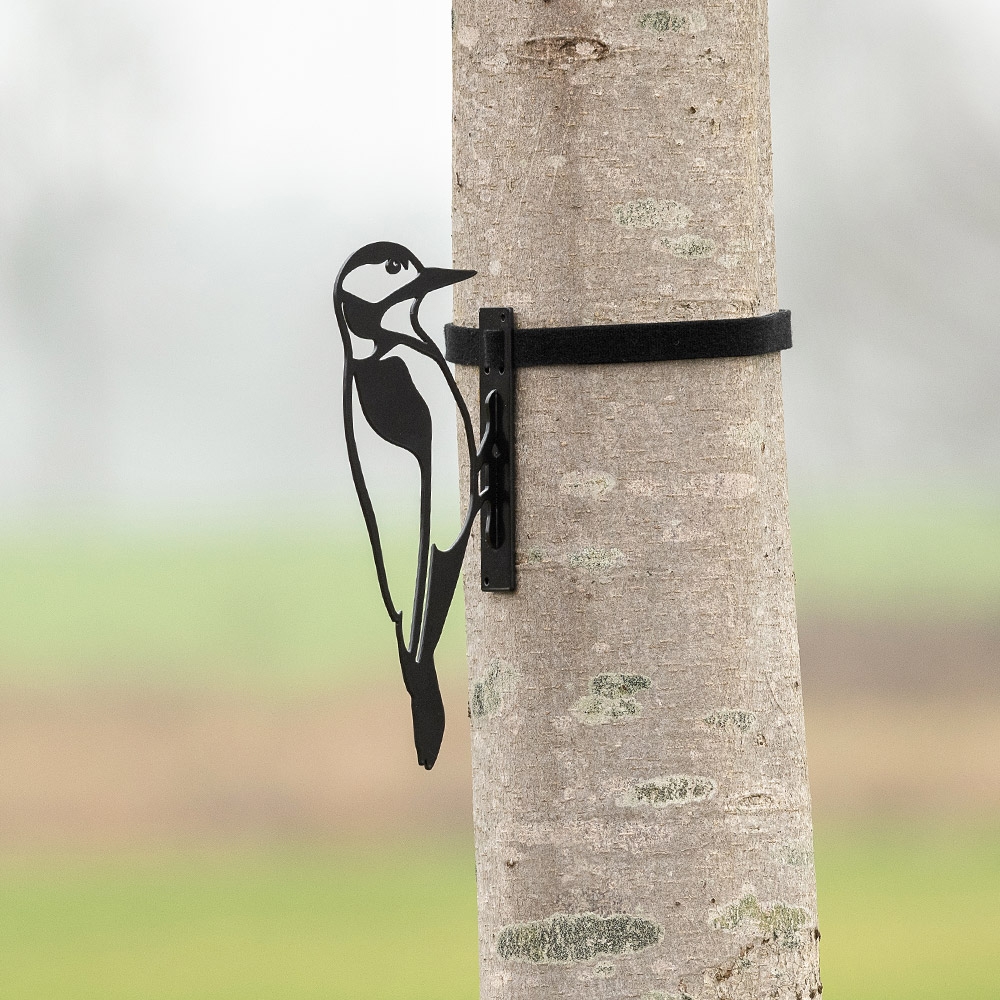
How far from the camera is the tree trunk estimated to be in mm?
914

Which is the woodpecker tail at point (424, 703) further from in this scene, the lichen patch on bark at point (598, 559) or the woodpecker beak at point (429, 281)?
the woodpecker beak at point (429, 281)

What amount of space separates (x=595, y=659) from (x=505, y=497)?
0.41 ft

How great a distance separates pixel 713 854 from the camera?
0.92m

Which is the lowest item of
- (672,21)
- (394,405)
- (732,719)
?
(732,719)

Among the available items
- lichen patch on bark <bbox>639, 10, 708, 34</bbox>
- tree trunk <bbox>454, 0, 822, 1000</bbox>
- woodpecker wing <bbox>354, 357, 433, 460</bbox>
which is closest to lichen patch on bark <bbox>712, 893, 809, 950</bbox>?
tree trunk <bbox>454, 0, 822, 1000</bbox>

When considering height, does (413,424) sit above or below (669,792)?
above

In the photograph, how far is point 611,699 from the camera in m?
0.91

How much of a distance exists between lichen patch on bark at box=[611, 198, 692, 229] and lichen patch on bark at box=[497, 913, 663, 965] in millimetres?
459

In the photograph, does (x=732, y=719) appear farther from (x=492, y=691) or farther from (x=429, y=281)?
(x=429, y=281)

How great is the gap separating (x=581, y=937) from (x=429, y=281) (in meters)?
0.45

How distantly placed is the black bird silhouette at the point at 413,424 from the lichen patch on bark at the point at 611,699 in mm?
100

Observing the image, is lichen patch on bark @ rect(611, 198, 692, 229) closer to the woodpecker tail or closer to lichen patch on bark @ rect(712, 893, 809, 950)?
the woodpecker tail

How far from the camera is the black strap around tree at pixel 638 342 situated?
3.00 feet

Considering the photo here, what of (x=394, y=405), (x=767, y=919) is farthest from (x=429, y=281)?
(x=767, y=919)
